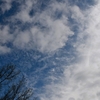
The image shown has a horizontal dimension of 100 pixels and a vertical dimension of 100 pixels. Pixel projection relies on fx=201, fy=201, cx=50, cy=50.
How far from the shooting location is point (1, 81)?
23.9 meters

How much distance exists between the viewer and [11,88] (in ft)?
81.2

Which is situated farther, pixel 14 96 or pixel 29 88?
pixel 29 88

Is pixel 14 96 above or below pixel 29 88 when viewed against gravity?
below

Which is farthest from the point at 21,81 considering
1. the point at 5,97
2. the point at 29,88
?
the point at 5,97

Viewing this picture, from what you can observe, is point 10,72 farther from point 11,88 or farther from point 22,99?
point 22,99

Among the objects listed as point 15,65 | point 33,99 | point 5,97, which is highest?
point 15,65

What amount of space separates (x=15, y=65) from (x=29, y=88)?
3686 mm

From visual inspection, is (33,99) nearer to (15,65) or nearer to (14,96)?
(14,96)

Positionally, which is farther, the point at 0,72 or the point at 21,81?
the point at 21,81

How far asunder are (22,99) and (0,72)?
4392mm

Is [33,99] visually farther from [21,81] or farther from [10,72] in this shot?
[10,72]

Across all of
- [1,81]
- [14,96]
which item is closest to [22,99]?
[14,96]

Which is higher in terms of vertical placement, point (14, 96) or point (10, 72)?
point (10, 72)

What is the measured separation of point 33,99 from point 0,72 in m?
6.27
